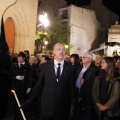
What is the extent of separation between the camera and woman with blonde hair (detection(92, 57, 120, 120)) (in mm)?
5004

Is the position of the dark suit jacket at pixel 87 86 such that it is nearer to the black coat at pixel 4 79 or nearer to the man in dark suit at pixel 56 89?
the man in dark suit at pixel 56 89

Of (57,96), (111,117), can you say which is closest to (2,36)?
(57,96)

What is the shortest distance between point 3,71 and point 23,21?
42.7 ft

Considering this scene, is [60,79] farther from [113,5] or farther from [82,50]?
[113,5]

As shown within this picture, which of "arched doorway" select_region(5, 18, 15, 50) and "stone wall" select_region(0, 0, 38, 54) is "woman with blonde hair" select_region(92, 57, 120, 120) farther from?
"arched doorway" select_region(5, 18, 15, 50)

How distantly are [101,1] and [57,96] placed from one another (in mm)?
35997

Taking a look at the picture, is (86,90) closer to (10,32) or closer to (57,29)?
(10,32)

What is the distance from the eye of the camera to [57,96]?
14.3 ft

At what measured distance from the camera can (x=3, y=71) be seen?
7117mm

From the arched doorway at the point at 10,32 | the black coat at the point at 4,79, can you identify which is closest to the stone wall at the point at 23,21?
the arched doorway at the point at 10,32

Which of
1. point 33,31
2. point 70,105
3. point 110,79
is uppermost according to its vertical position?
point 33,31

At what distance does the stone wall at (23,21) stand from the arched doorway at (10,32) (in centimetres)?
24

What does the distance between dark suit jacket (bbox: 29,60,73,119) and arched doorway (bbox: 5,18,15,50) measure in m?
15.2

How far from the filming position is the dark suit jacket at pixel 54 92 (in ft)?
14.2
